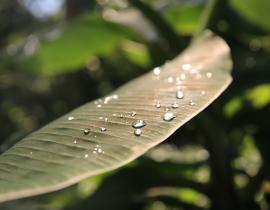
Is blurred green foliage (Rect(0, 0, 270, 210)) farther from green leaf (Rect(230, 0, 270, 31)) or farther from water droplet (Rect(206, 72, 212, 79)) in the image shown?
water droplet (Rect(206, 72, 212, 79))

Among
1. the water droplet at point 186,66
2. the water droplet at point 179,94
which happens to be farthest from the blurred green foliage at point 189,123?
the water droplet at point 179,94

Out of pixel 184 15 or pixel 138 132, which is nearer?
pixel 138 132

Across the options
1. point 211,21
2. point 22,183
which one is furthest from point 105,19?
point 22,183

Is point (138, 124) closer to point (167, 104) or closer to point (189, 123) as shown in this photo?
point (167, 104)

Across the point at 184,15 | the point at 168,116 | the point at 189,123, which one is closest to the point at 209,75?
the point at 168,116

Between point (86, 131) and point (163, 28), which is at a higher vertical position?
point (163, 28)

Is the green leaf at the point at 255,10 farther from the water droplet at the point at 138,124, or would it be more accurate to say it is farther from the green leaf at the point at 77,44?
the water droplet at the point at 138,124
